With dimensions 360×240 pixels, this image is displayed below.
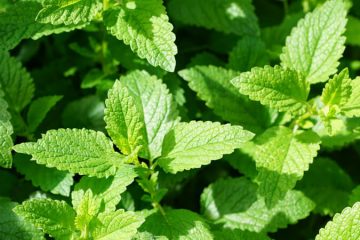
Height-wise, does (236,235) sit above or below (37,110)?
below

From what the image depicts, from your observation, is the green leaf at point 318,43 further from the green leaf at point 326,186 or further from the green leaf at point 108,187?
the green leaf at point 108,187

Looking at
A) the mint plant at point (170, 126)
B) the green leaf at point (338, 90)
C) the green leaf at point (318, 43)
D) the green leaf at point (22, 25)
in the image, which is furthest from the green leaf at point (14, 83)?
the green leaf at point (338, 90)

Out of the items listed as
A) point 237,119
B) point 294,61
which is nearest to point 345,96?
point 294,61

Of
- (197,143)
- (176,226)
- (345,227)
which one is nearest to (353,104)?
(345,227)

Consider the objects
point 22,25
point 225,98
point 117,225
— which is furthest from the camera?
point 225,98

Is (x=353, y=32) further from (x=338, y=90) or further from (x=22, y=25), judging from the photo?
(x=22, y=25)

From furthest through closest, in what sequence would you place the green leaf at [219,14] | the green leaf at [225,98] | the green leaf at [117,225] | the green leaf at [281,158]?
the green leaf at [219,14] < the green leaf at [225,98] < the green leaf at [281,158] < the green leaf at [117,225]

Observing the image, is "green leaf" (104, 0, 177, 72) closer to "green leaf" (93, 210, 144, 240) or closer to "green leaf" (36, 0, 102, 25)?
"green leaf" (36, 0, 102, 25)
